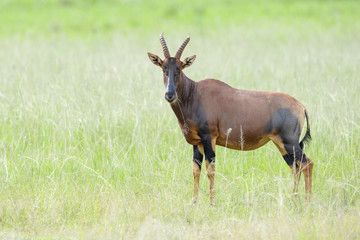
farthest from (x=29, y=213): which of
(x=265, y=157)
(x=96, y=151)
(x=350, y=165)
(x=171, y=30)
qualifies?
(x=171, y=30)

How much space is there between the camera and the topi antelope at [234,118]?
6.38 metres

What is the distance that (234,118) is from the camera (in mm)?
6445

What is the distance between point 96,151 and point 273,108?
2.87 metres

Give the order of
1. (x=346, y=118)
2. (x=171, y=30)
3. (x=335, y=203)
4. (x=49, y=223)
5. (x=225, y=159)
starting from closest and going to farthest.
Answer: (x=49, y=223)
(x=335, y=203)
(x=225, y=159)
(x=346, y=118)
(x=171, y=30)

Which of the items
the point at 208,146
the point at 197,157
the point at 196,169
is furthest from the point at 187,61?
the point at 196,169

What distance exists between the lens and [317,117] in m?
8.67

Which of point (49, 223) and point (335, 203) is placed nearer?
point (49, 223)

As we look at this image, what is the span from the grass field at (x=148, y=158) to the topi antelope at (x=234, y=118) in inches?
14.6

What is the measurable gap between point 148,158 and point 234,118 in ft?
5.67

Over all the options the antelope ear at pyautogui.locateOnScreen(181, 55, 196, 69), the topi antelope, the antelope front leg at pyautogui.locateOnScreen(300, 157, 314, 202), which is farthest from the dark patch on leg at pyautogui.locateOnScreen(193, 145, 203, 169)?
the antelope front leg at pyautogui.locateOnScreen(300, 157, 314, 202)

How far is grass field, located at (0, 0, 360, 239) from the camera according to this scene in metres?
5.80

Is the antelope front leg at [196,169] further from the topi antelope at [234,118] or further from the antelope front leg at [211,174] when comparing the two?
the antelope front leg at [211,174]

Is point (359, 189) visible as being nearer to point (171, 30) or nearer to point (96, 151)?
point (96, 151)

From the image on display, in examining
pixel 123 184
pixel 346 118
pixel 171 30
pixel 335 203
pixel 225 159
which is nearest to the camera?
pixel 335 203
